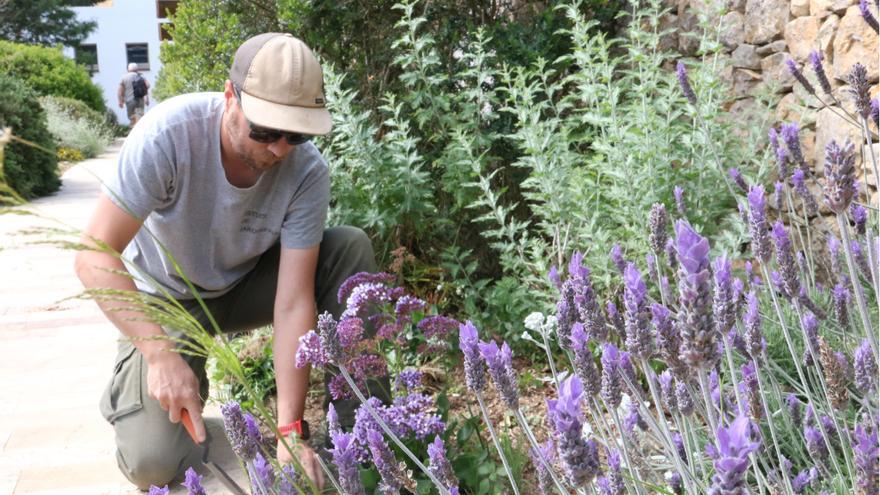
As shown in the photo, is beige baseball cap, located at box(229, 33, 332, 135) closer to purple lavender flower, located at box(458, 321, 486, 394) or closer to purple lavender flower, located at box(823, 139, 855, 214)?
purple lavender flower, located at box(458, 321, 486, 394)

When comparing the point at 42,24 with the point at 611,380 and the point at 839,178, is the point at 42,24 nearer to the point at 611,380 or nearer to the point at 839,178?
the point at 611,380

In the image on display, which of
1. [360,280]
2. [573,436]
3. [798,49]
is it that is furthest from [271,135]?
[798,49]

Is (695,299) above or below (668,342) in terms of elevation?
above

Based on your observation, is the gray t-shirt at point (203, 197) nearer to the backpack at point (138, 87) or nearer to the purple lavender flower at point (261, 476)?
the purple lavender flower at point (261, 476)

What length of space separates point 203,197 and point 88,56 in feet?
141

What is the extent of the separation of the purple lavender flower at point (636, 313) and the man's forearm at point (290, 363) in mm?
1487

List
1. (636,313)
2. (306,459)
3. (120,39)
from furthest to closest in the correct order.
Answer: (120,39), (306,459), (636,313)

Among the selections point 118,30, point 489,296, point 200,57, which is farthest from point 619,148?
point 118,30

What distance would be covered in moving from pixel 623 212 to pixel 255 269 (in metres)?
1.38

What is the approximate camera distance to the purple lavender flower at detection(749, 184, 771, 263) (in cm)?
138

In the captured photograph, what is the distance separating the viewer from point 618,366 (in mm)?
1533

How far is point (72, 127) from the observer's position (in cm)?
1808

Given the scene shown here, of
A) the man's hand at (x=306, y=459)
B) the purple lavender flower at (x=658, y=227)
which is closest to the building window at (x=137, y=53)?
the man's hand at (x=306, y=459)

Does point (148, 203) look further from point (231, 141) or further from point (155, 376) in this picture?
point (155, 376)
